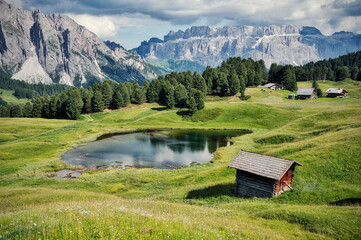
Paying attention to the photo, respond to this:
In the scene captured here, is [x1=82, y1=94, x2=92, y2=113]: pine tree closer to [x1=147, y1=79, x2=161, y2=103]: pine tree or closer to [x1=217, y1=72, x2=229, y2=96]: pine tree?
[x1=147, y1=79, x2=161, y2=103]: pine tree

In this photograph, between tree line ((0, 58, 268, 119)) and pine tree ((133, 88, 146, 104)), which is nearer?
tree line ((0, 58, 268, 119))

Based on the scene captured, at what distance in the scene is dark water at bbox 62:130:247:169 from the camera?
58.8 meters

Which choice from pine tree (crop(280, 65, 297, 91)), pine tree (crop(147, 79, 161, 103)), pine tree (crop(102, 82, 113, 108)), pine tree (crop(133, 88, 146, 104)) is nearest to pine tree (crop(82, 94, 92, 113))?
pine tree (crop(102, 82, 113, 108))

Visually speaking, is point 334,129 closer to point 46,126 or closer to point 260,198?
point 260,198

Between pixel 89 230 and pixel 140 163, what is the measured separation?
48.5m

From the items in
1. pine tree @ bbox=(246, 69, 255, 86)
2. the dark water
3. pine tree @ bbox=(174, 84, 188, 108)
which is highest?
pine tree @ bbox=(246, 69, 255, 86)

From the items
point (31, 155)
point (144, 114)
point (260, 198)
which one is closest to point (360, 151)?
point (260, 198)

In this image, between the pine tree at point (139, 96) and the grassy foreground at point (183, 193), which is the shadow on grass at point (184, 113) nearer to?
the grassy foreground at point (183, 193)

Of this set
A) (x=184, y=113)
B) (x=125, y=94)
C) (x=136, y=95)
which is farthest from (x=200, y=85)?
(x=125, y=94)

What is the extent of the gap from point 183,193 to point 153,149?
39198 millimetres

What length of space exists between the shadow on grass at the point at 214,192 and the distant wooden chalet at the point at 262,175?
5.16ft

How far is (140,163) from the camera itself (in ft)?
190

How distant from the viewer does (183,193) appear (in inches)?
1296

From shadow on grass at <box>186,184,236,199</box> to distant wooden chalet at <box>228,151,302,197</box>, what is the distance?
1572 mm
